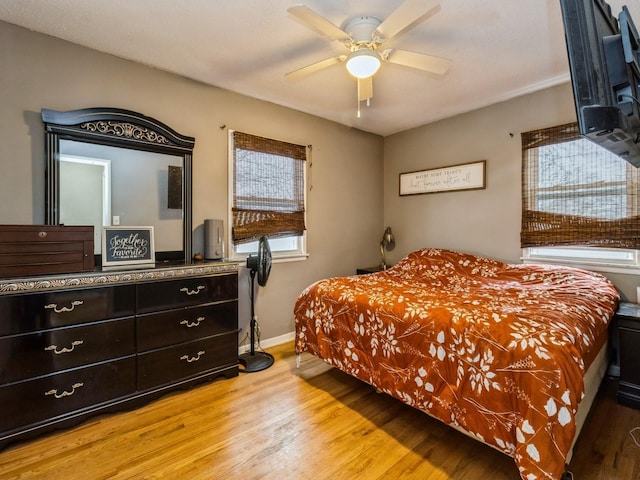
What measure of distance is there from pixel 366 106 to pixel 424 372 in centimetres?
268

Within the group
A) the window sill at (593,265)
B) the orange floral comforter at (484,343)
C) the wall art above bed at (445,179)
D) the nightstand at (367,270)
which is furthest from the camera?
the nightstand at (367,270)

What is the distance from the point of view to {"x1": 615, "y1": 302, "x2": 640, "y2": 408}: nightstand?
6.94 ft

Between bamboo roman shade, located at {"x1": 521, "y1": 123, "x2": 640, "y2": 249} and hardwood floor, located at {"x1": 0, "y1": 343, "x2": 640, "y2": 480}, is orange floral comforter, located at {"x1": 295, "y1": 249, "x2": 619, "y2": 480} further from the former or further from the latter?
bamboo roman shade, located at {"x1": 521, "y1": 123, "x2": 640, "y2": 249}

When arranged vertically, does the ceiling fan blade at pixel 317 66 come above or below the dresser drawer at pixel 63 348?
above

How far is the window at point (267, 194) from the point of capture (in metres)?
3.03

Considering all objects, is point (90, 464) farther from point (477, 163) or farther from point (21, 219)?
point (477, 163)

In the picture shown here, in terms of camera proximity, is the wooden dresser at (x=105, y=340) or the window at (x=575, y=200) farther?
the window at (x=575, y=200)

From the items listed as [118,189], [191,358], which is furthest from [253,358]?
[118,189]

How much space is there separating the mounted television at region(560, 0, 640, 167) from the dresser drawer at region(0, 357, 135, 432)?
2.62 meters

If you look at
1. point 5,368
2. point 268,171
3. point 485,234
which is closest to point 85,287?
point 5,368

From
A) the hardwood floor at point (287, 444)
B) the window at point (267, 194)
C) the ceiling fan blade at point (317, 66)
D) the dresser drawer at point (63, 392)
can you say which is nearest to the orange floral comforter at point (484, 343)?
the hardwood floor at point (287, 444)

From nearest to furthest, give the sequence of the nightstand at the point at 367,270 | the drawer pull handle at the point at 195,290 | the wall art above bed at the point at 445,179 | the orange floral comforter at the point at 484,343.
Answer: the orange floral comforter at the point at 484,343, the drawer pull handle at the point at 195,290, the wall art above bed at the point at 445,179, the nightstand at the point at 367,270

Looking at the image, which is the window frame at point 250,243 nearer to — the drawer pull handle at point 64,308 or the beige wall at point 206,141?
the beige wall at point 206,141

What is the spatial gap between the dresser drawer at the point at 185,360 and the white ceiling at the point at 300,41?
2.18 meters
